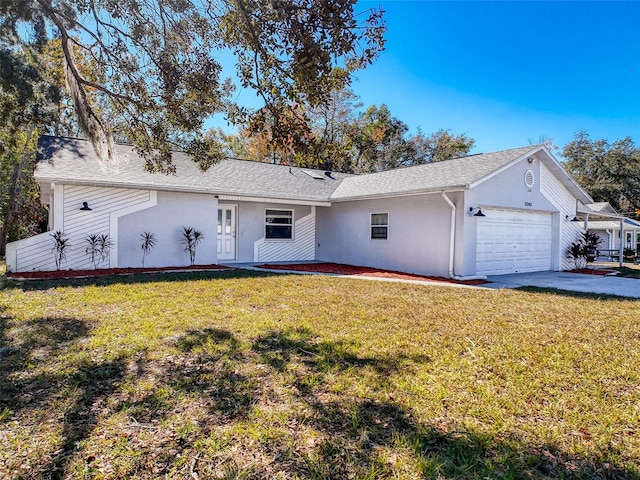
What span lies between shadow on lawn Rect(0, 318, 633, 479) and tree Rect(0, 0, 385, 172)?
126 inches

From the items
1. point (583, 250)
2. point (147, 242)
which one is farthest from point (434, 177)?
point (147, 242)

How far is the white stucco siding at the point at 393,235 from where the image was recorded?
11508 millimetres

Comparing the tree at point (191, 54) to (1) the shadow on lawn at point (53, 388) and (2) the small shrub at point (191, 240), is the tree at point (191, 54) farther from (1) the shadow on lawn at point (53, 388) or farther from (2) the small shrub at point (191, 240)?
(1) the shadow on lawn at point (53, 388)

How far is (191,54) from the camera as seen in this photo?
6695 millimetres

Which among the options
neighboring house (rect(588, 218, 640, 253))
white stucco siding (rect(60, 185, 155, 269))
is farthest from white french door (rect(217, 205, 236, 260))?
neighboring house (rect(588, 218, 640, 253))

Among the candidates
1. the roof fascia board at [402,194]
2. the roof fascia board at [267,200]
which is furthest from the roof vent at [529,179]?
the roof fascia board at [267,200]

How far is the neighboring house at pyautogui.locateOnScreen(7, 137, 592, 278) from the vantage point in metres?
10.8

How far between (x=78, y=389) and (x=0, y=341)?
6.88ft

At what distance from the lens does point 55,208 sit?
10.4 metres

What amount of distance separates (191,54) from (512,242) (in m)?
11.0

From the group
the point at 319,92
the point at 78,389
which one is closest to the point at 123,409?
the point at 78,389

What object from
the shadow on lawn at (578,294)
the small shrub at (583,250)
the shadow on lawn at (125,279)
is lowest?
the shadow on lawn at (578,294)

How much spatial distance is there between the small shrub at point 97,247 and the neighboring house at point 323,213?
0.13 m

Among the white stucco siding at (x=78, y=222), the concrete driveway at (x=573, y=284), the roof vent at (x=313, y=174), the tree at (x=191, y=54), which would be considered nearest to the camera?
the tree at (x=191, y=54)
